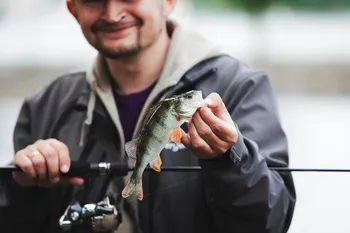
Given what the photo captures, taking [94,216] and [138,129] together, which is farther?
[138,129]

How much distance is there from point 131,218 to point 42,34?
15.9m

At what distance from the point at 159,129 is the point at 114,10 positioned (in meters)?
0.76

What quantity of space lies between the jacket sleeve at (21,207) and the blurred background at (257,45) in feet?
21.7

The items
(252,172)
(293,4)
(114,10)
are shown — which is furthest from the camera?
(293,4)

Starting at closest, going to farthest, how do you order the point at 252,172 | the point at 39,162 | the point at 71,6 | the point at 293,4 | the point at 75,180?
the point at 252,172
the point at 39,162
the point at 75,180
the point at 71,6
the point at 293,4

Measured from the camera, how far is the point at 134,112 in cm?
309

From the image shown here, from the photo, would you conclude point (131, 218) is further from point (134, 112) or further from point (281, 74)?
point (281, 74)

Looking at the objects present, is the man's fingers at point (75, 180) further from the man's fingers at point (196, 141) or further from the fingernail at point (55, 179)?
the man's fingers at point (196, 141)

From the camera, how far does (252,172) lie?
8.26 feet

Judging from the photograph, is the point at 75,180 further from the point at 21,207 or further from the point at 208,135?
the point at 208,135

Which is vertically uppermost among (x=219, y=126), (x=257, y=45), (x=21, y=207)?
(x=219, y=126)

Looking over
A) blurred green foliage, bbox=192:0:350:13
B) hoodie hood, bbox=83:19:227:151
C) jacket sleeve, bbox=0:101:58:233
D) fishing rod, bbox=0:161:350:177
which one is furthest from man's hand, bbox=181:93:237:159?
blurred green foliage, bbox=192:0:350:13

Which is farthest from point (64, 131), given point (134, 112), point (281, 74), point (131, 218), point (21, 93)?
point (281, 74)

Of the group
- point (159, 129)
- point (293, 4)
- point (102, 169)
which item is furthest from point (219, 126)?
point (293, 4)
